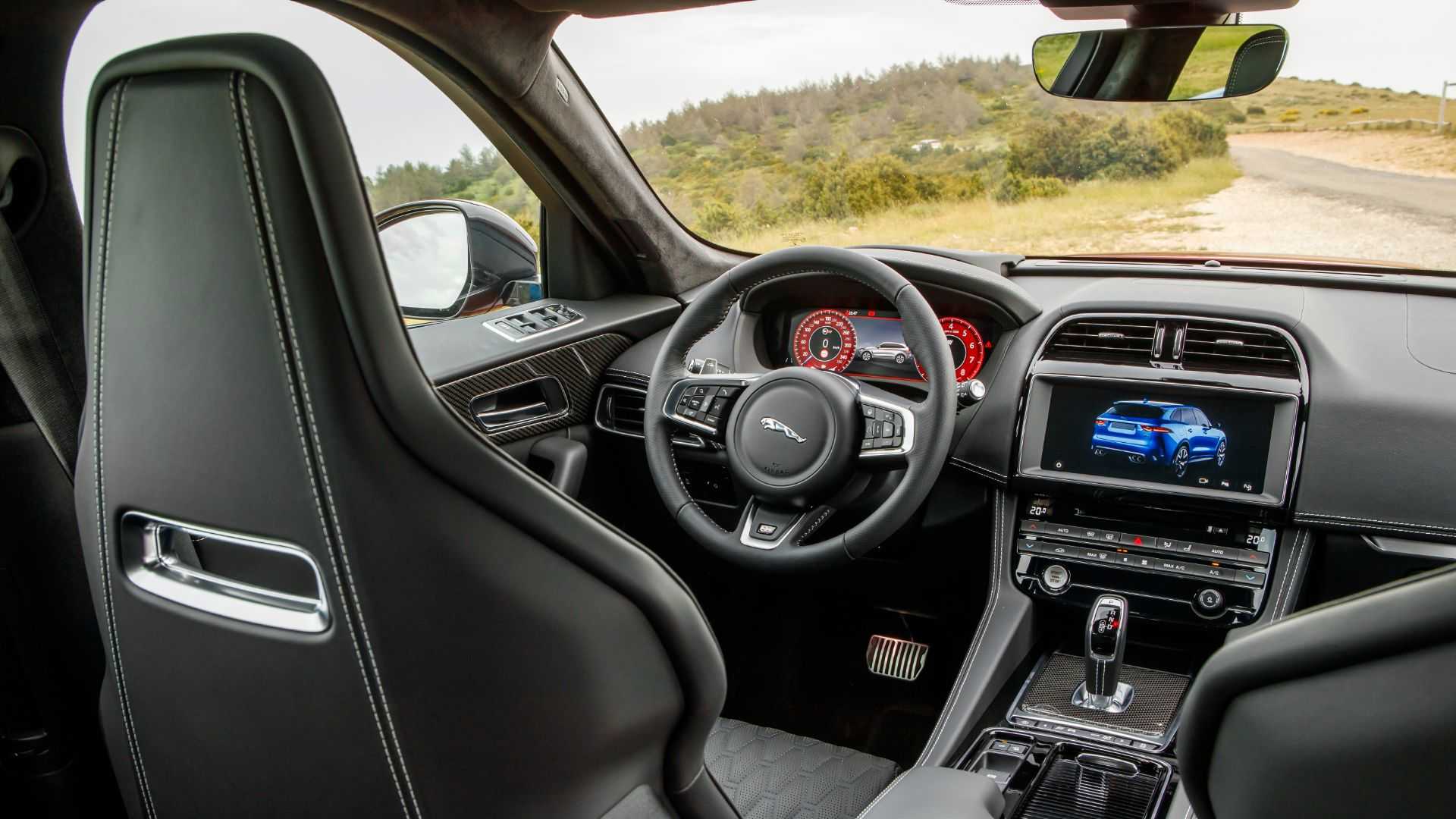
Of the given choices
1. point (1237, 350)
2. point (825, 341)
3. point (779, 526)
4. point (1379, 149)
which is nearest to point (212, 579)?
point (779, 526)

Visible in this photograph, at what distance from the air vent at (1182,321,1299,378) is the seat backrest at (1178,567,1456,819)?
1928 millimetres

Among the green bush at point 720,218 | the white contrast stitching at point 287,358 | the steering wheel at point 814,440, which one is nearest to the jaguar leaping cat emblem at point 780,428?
the steering wheel at point 814,440

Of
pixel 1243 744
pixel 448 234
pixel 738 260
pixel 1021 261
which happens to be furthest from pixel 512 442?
pixel 1243 744

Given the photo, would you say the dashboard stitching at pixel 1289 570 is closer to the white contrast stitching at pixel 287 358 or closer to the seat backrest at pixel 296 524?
the seat backrest at pixel 296 524

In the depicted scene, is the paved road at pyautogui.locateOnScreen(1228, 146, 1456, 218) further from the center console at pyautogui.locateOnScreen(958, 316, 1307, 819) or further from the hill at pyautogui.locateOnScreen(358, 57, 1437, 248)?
the center console at pyautogui.locateOnScreen(958, 316, 1307, 819)

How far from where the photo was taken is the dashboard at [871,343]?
295 cm

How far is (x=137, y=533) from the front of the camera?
1.10 meters

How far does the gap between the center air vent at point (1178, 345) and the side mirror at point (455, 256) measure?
1.60 m

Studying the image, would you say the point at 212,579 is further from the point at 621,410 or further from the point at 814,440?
the point at 621,410

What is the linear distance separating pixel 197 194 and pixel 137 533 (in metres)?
0.40

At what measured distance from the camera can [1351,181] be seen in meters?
3.18

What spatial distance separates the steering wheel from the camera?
2.36 metres

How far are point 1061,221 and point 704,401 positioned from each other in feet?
4.25

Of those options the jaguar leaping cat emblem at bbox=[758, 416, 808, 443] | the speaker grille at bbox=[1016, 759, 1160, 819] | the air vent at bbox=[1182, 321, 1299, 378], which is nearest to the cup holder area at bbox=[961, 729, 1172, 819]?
the speaker grille at bbox=[1016, 759, 1160, 819]
